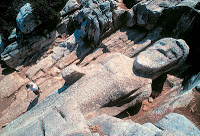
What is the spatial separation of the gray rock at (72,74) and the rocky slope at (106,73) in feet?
0.09

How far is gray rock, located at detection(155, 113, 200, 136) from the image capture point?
224cm

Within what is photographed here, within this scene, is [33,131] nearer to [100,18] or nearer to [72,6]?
[100,18]

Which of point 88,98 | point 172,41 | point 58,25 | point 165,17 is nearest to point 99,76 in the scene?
point 88,98

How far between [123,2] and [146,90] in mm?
5032

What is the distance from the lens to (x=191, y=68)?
461 centimetres

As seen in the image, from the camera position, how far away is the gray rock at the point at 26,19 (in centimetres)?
585

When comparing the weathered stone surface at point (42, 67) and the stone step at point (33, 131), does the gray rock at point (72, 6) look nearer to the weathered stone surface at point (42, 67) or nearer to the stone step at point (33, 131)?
the weathered stone surface at point (42, 67)

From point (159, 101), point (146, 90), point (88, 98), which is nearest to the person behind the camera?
point (88, 98)

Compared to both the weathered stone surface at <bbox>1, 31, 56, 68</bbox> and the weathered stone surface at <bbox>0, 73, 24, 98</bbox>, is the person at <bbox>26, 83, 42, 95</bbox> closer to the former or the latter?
the weathered stone surface at <bbox>0, 73, 24, 98</bbox>

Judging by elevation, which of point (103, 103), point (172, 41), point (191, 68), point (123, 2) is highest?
point (123, 2)

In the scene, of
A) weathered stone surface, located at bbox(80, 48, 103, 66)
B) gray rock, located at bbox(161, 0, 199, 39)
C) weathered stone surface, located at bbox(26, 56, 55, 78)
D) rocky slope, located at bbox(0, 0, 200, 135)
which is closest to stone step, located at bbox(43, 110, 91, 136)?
rocky slope, located at bbox(0, 0, 200, 135)

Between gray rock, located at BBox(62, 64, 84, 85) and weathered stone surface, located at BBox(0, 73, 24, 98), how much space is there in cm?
364

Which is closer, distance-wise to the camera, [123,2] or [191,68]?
[191,68]

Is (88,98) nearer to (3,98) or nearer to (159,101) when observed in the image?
(159,101)
